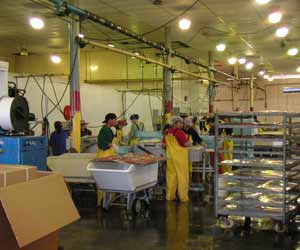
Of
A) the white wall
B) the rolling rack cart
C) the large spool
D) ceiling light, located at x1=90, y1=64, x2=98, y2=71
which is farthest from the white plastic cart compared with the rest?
ceiling light, located at x1=90, y1=64, x2=98, y2=71

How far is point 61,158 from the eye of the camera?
6973 mm

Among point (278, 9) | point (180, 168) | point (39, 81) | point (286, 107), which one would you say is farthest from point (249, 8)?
point (286, 107)

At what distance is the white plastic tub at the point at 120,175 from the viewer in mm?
6070

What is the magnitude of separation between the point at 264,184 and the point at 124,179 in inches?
72.8

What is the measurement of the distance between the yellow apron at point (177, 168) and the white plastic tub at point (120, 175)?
0.89 m

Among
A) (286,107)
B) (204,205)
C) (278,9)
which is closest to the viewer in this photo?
(204,205)

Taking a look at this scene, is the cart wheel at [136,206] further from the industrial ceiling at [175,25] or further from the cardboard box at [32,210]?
the industrial ceiling at [175,25]

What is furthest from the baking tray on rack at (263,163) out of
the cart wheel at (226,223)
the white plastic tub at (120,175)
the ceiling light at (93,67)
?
the ceiling light at (93,67)

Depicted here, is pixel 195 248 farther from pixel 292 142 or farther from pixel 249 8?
pixel 249 8

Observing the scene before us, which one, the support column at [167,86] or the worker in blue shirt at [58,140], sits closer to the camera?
the worker in blue shirt at [58,140]

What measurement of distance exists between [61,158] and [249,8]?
5.20 metres

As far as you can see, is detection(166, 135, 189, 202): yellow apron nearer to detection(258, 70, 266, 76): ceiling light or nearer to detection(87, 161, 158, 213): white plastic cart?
detection(87, 161, 158, 213): white plastic cart

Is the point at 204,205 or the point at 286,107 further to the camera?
the point at 286,107

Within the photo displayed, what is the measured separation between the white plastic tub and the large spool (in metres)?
1.86
